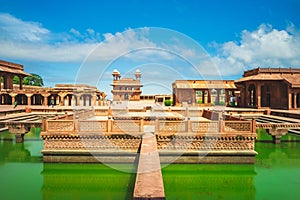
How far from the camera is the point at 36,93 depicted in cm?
3931

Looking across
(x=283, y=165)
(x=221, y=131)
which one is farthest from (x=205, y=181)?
(x=283, y=165)

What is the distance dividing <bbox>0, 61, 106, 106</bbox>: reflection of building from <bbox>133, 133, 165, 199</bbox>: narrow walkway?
103 feet

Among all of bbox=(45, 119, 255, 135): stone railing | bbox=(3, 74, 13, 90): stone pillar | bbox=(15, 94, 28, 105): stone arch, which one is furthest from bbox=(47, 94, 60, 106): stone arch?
bbox=(45, 119, 255, 135): stone railing

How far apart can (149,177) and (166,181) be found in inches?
125

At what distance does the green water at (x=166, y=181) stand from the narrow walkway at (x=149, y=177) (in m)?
1.28

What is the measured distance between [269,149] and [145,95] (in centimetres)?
5206

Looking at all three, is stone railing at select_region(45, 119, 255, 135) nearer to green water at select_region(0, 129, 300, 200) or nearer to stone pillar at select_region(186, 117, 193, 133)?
stone pillar at select_region(186, 117, 193, 133)

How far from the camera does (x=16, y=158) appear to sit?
40.2 feet

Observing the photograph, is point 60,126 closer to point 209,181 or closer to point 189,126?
point 189,126

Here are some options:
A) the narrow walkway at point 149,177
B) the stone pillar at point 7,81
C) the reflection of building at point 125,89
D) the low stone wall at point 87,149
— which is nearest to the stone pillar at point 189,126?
the narrow walkway at point 149,177

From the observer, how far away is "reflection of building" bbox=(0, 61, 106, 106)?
3866 cm

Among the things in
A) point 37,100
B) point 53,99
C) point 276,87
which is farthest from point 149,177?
point 53,99

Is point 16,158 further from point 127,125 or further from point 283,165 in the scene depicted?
point 283,165

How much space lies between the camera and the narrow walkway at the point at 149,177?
509 centimetres
